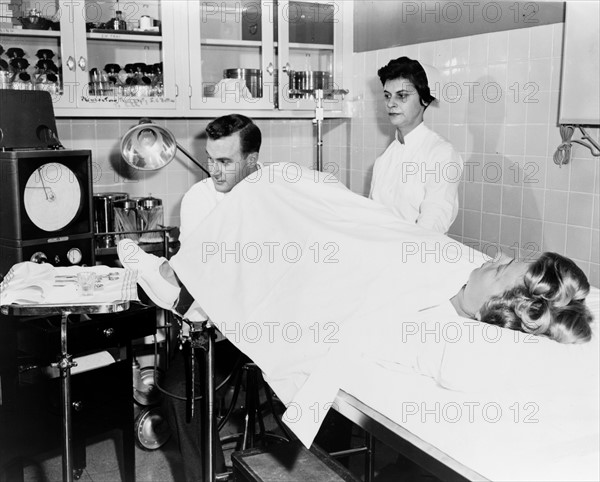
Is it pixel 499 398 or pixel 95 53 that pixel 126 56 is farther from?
pixel 499 398

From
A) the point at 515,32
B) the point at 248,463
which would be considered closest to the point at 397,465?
the point at 248,463

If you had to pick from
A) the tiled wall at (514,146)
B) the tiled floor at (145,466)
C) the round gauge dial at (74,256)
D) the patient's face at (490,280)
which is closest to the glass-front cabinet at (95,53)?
the round gauge dial at (74,256)

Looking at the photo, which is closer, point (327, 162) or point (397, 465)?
point (397, 465)

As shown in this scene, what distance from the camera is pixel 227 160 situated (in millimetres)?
2906

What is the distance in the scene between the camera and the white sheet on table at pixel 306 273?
1848mm

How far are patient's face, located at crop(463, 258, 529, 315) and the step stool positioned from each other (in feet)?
A: 1.85

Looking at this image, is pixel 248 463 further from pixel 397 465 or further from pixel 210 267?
pixel 397 465

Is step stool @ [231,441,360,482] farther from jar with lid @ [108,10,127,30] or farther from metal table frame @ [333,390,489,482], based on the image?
jar with lid @ [108,10,127,30]

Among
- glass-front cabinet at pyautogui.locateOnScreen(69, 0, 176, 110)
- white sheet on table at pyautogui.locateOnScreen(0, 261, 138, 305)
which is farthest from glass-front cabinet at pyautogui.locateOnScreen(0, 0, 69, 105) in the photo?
white sheet on table at pyautogui.locateOnScreen(0, 261, 138, 305)

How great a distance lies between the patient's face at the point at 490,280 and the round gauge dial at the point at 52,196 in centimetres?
150

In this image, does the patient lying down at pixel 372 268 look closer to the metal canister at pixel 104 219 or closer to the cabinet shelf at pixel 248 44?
the metal canister at pixel 104 219

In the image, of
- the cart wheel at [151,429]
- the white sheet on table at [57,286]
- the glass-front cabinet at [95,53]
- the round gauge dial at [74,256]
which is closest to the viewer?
the white sheet on table at [57,286]

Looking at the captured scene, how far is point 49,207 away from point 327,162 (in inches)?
83.5

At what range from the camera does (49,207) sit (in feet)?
8.41
